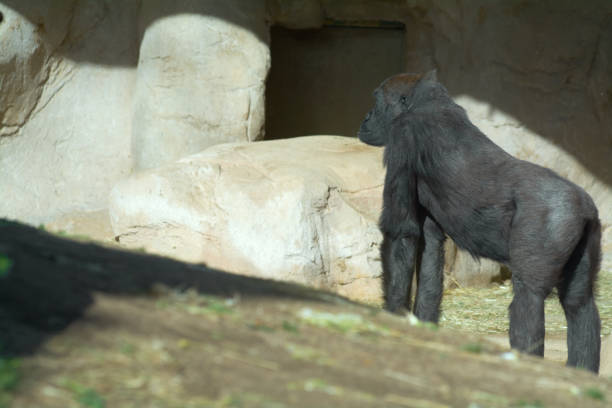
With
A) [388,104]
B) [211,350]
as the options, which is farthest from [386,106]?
[211,350]

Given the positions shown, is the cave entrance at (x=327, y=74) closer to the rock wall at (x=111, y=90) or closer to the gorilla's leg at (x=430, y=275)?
the rock wall at (x=111, y=90)

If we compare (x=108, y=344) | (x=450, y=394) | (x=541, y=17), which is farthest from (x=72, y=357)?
(x=541, y=17)

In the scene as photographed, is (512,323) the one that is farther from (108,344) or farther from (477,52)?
(477,52)

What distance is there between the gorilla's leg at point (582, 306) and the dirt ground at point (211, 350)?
147 cm

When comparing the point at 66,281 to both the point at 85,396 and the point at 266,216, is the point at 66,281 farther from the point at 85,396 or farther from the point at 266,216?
the point at 266,216

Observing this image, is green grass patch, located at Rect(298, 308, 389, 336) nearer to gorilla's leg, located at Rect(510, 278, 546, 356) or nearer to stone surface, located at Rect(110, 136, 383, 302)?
gorilla's leg, located at Rect(510, 278, 546, 356)

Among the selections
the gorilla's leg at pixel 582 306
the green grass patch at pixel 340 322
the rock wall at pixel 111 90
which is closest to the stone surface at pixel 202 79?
the rock wall at pixel 111 90

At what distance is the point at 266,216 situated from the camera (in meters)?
5.09

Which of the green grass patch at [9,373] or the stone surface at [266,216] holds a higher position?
the green grass patch at [9,373]

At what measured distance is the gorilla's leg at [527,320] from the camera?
12.3 ft

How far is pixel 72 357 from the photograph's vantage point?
167 cm

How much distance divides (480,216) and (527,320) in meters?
0.58

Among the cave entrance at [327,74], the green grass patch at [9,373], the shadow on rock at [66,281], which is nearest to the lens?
the green grass patch at [9,373]

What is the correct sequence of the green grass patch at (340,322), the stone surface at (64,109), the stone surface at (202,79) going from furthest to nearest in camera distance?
the stone surface at (64,109) → the stone surface at (202,79) → the green grass patch at (340,322)
